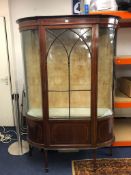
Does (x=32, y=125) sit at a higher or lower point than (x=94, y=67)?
lower

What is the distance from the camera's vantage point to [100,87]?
7.55 feet

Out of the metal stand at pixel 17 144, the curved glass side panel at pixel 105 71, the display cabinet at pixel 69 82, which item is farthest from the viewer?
the metal stand at pixel 17 144

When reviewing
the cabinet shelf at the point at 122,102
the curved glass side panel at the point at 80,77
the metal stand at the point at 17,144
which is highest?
the curved glass side panel at the point at 80,77

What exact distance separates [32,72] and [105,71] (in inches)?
32.2

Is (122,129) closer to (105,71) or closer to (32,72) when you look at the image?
(105,71)

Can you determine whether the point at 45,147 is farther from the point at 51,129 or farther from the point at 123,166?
the point at 123,166

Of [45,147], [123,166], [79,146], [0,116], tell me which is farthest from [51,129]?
[0,116]

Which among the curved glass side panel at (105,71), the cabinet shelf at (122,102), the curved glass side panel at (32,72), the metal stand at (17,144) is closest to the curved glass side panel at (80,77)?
the curved glass side panel at (105,71)

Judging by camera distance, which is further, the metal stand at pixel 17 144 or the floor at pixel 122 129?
the floor at pixel 122 129

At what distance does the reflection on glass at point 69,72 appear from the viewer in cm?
212

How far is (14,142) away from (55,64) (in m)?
1.48

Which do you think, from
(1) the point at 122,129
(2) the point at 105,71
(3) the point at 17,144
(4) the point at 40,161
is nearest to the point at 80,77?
(2) the point at 105,71

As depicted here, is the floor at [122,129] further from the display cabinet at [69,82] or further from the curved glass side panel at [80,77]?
the curved glass side panel at [80,77]

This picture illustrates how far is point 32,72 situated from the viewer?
2.31m
